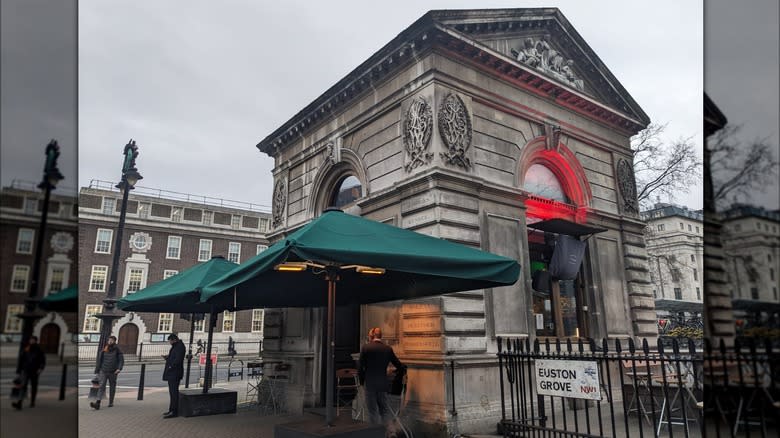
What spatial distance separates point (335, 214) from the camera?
6879 mm

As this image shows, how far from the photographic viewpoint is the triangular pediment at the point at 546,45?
40.5ft

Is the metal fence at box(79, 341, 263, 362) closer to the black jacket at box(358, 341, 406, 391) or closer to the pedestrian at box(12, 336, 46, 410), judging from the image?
the black jacket at box(358, 341, 406, 391)

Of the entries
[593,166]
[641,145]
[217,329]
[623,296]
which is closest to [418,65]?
[593,166]

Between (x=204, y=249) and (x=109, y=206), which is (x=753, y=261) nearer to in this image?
(x=204, y=249)

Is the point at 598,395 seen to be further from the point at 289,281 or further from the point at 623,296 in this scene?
the point at 623,296

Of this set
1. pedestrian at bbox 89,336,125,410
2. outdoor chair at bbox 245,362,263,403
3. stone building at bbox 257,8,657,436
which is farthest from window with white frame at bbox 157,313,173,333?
pedestrian at bbox 89,336,125,410

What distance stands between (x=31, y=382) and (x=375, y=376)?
6512mm

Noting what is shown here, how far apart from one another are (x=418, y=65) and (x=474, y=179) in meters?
3.16

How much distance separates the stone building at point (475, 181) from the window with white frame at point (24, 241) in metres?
8.03

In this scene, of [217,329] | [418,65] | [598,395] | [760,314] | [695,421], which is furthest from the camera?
[217,329]

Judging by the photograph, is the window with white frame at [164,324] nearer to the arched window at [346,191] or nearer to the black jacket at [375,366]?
the arched window at [346,191]

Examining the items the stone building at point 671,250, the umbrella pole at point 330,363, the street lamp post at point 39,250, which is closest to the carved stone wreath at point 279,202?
the umbrella pole at point 330,363

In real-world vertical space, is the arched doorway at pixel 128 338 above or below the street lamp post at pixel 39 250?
below

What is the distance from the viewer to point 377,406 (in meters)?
8.51
